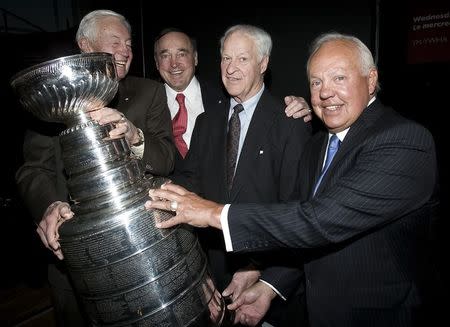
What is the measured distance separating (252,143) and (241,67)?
1.72 feet

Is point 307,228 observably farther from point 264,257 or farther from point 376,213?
point 264,257

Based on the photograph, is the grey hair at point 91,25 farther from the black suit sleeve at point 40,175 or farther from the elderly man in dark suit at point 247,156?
the elderly man in dark suit at point 247,156

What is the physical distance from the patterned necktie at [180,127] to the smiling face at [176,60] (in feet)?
0.62

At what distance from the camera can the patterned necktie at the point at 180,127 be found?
2.85 m

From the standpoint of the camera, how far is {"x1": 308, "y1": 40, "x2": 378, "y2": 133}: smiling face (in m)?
1.64

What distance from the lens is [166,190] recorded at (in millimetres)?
1278

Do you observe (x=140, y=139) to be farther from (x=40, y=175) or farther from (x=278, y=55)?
(x=278, y=55)

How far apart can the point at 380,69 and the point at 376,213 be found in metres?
2.47

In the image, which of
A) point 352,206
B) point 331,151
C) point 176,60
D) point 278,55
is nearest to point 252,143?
point 331,151

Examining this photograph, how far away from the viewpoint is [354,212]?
132cm

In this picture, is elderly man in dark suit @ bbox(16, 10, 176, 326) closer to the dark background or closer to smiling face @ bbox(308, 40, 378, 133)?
smiling face @ bbox(308, 40, 378, 133)

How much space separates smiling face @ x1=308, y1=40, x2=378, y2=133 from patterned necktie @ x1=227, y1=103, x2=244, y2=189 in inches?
24.4

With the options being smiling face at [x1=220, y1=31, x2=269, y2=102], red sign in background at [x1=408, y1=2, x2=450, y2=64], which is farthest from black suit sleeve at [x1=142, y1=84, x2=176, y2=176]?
red sign in background at [x1=408, y1=2, x2=450, y2=64]

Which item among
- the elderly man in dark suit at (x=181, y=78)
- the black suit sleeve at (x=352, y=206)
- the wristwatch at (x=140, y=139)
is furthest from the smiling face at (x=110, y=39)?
the elderly man in dark suit at (x=181, y=78)
